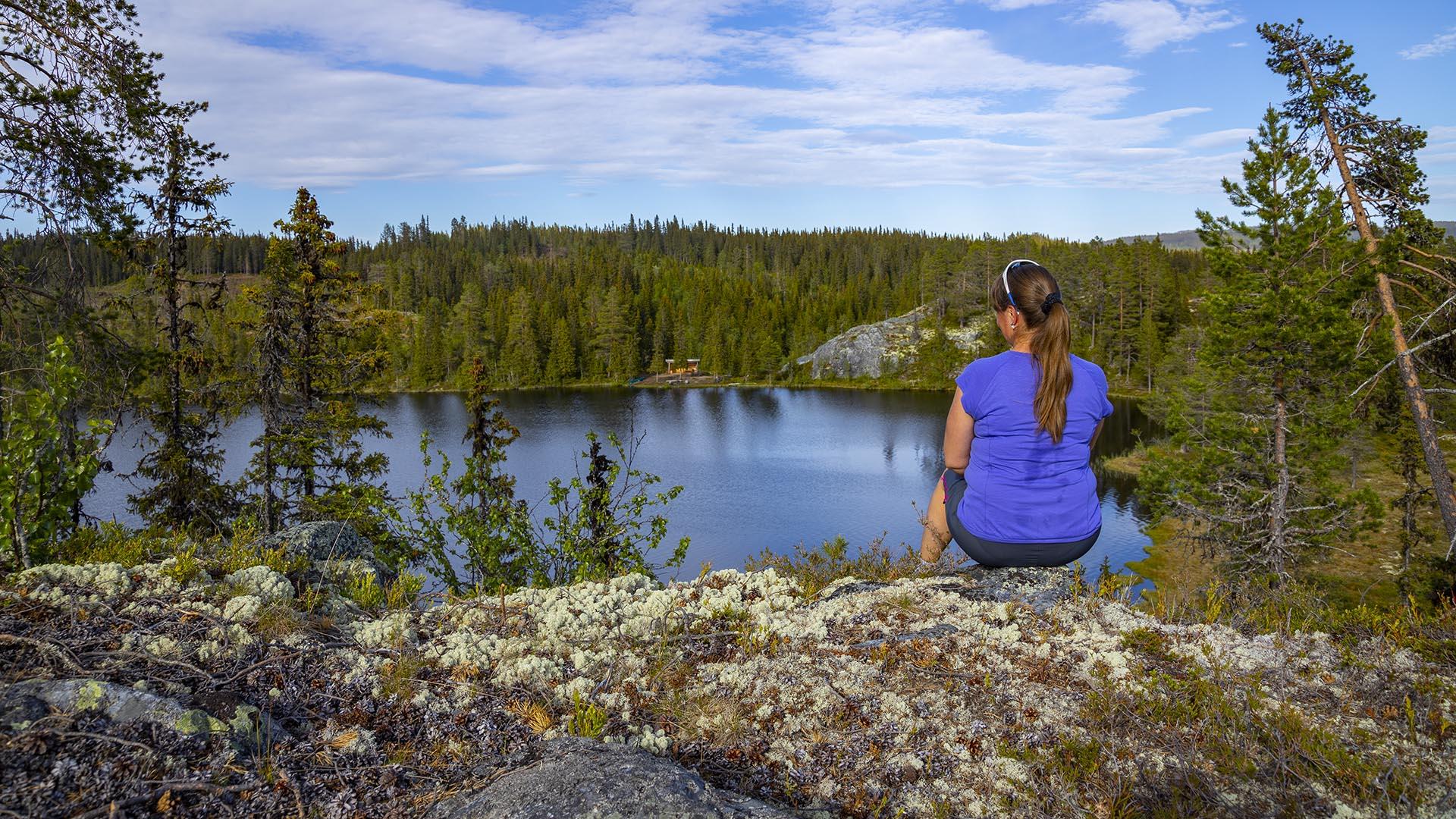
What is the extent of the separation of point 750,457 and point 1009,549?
41.7 meters

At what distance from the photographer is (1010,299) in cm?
418

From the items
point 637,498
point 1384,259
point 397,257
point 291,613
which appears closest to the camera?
point 291,613

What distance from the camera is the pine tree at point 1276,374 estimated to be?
15.0 meters

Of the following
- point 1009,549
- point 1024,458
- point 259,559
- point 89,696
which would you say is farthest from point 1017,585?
point 259,559

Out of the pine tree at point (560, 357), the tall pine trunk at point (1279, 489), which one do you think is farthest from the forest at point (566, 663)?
the pine tree at point (560, 357)

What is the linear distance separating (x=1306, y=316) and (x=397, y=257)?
16119cm

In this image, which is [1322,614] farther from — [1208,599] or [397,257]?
[397,257]

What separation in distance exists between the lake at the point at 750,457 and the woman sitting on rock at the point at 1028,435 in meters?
12.0

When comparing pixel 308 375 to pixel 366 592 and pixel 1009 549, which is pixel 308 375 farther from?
pixel 1009 549

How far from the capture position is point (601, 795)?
2334mm

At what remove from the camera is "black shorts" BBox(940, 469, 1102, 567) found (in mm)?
4395

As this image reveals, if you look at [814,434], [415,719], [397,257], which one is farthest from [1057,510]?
[397,257]

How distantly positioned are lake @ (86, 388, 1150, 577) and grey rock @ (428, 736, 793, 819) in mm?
12527

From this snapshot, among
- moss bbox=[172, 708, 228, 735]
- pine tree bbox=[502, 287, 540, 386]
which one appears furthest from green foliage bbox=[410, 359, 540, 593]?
pine tree bbox=[502, 287, 540, 386]
